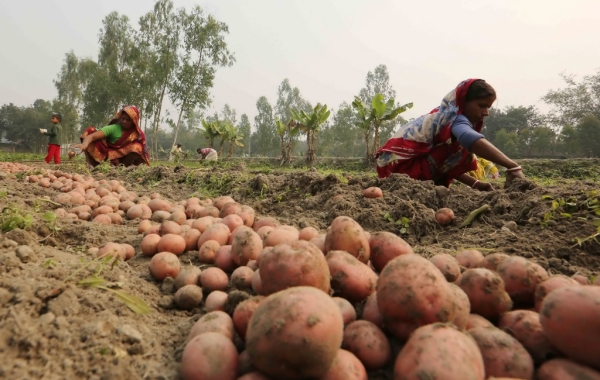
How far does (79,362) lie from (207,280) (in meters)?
0.76

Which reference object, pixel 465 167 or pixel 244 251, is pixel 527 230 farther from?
pixel 465 167

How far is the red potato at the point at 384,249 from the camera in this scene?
1.68 metres

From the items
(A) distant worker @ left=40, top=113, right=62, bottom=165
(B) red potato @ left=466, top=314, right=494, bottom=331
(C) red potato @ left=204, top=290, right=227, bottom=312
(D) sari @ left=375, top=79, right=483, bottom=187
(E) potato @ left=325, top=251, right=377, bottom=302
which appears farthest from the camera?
(A) distant worker @ left=40, top=113, right=62, bottom=165

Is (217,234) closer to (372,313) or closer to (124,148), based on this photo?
(372,313)

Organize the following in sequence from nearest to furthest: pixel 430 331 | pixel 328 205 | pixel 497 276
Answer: pixel 430 331, pixel 497 276, pixel 328 205

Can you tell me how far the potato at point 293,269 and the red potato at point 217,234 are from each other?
1038mm

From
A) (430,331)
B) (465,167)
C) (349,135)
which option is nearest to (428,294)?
(430,331)

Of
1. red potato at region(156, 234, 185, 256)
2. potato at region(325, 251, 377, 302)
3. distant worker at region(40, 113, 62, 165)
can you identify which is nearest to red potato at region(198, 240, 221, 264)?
red potato at region(156, 234, 185, 256)

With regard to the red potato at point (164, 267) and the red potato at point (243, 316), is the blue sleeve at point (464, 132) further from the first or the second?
the red potato at point (243, 316)

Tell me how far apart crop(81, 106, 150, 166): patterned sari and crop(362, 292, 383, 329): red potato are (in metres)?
8.37

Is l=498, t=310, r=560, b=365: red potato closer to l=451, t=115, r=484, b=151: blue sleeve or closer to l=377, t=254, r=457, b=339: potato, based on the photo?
l=377, t=254, r=457, b=339: potato

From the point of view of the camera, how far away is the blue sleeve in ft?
13.3

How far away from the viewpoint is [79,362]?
1.12m

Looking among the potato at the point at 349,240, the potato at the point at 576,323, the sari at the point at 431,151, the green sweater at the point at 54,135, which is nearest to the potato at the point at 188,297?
the potato at the point at 349,240
